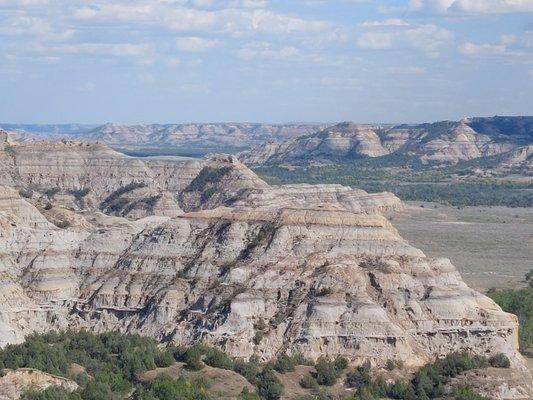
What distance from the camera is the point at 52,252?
242ft

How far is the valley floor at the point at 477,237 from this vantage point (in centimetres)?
10819

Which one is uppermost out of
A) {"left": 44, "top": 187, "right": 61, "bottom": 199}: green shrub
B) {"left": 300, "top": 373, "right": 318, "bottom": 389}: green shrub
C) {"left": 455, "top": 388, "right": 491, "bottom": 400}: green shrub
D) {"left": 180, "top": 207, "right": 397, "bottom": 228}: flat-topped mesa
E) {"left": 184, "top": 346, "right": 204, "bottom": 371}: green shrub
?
{"left": 180, "top": 207, "right": 397, "bottom": 228}: flat-topped mesa

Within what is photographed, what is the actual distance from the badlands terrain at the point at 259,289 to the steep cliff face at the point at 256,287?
0.08 metres

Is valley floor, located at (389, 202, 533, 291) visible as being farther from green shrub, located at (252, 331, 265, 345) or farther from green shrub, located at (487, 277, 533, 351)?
green shrub, located at (252, 331, 265, 345)

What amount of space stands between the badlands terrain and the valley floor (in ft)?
97.0

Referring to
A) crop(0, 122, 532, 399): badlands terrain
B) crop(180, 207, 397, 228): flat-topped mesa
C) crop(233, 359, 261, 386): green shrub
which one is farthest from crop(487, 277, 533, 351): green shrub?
crop(233, 359, 261, 386): green shrub

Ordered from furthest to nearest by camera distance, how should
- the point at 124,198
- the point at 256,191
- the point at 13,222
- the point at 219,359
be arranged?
the point at 124,198 → the point at 256,191 → the point at 13,222 → the point at 219,359

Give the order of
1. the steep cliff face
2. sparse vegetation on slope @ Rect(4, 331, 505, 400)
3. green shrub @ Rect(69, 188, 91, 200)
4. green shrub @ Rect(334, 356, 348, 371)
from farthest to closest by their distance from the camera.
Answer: green shrub @ Rect(69, 188, 91, 200) < the steep cliff face < green shrub @ Rect(334, 356, 348, 371) < sparse vegetation on slope @ Rect(4, 331, 505, 400)

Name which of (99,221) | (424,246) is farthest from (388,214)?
(99,221)

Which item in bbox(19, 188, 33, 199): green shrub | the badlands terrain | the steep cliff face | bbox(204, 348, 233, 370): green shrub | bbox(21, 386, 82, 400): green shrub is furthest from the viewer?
bbox(19, 188, 33, 199): green shrub

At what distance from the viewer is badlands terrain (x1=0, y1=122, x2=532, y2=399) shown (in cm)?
6325

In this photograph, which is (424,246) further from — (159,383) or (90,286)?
(159,383)

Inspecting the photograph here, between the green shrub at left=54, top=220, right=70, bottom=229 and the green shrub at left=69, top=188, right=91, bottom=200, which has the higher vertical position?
the green shrub at left=54, top=220, right=70, bottom=229

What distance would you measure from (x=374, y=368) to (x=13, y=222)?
27876 millimetres
